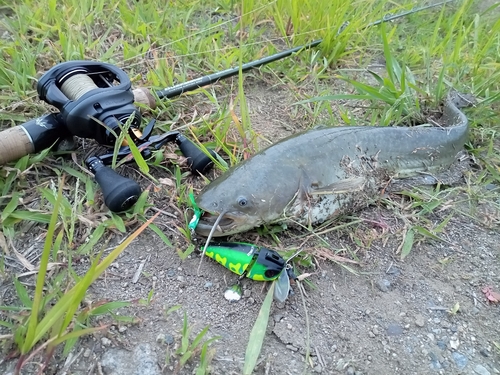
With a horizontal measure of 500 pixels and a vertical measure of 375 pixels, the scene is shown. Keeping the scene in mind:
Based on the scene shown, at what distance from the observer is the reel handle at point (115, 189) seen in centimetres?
217

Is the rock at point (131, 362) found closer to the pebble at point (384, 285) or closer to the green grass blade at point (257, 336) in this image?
the green grass blade at point (257, 336)

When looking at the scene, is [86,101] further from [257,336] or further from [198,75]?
[257,336]

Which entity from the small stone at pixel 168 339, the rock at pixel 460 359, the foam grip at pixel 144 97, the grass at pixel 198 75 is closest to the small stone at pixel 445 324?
the rock at pixel 460 359

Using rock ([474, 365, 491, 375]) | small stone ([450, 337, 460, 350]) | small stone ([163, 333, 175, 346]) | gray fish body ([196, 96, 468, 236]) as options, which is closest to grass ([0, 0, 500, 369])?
gray fish body ([196, 96, 468, 236])

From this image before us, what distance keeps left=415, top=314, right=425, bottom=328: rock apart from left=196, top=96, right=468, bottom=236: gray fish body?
686 mm

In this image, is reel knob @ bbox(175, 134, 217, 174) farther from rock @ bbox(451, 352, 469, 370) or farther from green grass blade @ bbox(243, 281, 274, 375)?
rock @ bbox(451, 352, 469, 370)

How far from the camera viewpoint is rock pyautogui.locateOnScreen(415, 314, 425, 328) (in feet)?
6.80

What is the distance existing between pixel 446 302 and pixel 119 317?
5.02ft

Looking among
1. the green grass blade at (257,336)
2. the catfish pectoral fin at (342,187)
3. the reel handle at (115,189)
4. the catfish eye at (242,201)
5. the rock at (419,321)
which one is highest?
the reel handle at (115,189)

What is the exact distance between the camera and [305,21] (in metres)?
3.88

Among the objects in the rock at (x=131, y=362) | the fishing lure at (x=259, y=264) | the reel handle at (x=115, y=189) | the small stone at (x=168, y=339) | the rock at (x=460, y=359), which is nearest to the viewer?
the rock at (x=131, y=362)

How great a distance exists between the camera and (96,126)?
7.58ft

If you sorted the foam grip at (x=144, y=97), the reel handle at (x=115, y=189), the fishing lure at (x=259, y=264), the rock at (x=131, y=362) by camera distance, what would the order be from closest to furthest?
the rock at (x=131, y=362), the fishing lure at (x=259, y=264), the reel handle at (x=115, y=189), the foam grip at (x=144, y=97)

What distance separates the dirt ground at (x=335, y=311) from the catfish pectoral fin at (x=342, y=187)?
0.60 feet
